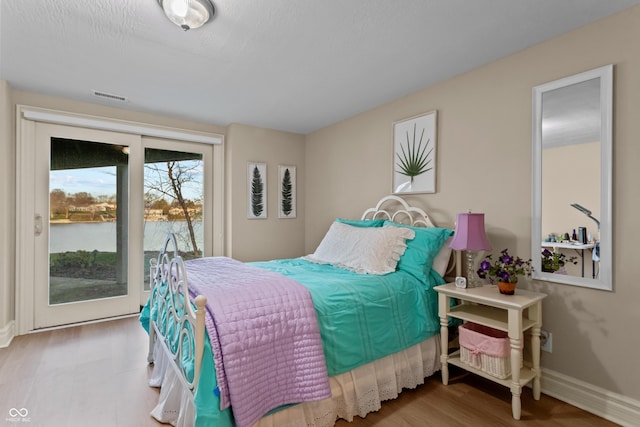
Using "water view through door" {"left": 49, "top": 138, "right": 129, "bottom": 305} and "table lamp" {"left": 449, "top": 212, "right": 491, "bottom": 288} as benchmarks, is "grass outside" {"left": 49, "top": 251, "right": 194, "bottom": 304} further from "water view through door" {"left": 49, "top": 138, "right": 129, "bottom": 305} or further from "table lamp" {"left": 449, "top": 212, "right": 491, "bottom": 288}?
"table lamp" {"left": 449, "top": 212, "right": 491, "bottom": 288}

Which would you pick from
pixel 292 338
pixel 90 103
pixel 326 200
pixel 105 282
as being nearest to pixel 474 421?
pixel 292 338

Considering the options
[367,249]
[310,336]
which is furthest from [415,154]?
[310,336]

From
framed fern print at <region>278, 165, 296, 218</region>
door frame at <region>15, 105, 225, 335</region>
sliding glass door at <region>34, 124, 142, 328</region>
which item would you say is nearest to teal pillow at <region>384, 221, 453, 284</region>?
framed fern print at <region>278, 165, 296, 218</region>

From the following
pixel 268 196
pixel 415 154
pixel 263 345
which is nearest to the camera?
pixel 263 345

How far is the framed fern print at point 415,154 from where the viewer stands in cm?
282

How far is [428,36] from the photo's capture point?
2055 mm

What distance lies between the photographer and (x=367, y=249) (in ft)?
8.24

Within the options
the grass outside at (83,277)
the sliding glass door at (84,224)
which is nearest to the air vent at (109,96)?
the sliding glass door at (84,224)

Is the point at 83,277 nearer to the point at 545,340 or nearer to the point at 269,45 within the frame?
the point at 269,45

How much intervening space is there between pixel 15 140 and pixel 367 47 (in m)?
3.32

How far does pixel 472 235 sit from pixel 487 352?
740mm

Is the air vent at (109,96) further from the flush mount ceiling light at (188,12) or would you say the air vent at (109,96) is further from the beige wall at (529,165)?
the beige wall at (529,165)

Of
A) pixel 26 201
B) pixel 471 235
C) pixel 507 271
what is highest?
pixel 26 201

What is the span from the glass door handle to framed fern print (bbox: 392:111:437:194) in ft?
11.6
